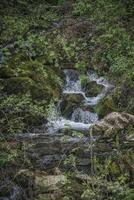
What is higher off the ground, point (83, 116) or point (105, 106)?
point (105, 106)

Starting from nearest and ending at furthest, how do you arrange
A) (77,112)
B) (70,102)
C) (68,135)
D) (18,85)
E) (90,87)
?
(68,135), (18,85), (77,112), (70,102), (90,87)

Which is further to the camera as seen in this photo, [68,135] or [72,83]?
[72,83]

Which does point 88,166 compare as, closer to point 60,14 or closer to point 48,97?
point 48,97

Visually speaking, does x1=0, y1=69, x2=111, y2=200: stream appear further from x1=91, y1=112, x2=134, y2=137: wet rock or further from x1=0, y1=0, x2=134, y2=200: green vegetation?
x1=91, y1=112, x2=134, y2=137: wet rock

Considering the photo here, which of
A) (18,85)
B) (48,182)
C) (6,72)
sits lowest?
(18,85)

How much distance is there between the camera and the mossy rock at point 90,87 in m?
13.9

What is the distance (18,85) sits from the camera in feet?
41.7

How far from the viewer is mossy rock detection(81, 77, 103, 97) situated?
13852mm

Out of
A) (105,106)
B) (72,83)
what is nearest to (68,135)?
(105,106)

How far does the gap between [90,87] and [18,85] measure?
94.0 inches

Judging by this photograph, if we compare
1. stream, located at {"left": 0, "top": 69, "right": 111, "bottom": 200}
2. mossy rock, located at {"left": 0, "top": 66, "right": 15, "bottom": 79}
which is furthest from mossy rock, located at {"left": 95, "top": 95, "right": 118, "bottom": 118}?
mossy rock, located at {"left": 0, "top": 66, "right": 15, "bottom": 79}

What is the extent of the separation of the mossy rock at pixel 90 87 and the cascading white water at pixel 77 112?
0.38 feet

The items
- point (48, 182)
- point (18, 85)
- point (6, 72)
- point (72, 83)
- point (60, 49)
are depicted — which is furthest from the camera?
point (60, 49)

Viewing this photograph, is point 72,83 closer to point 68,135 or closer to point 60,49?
point 60,49
